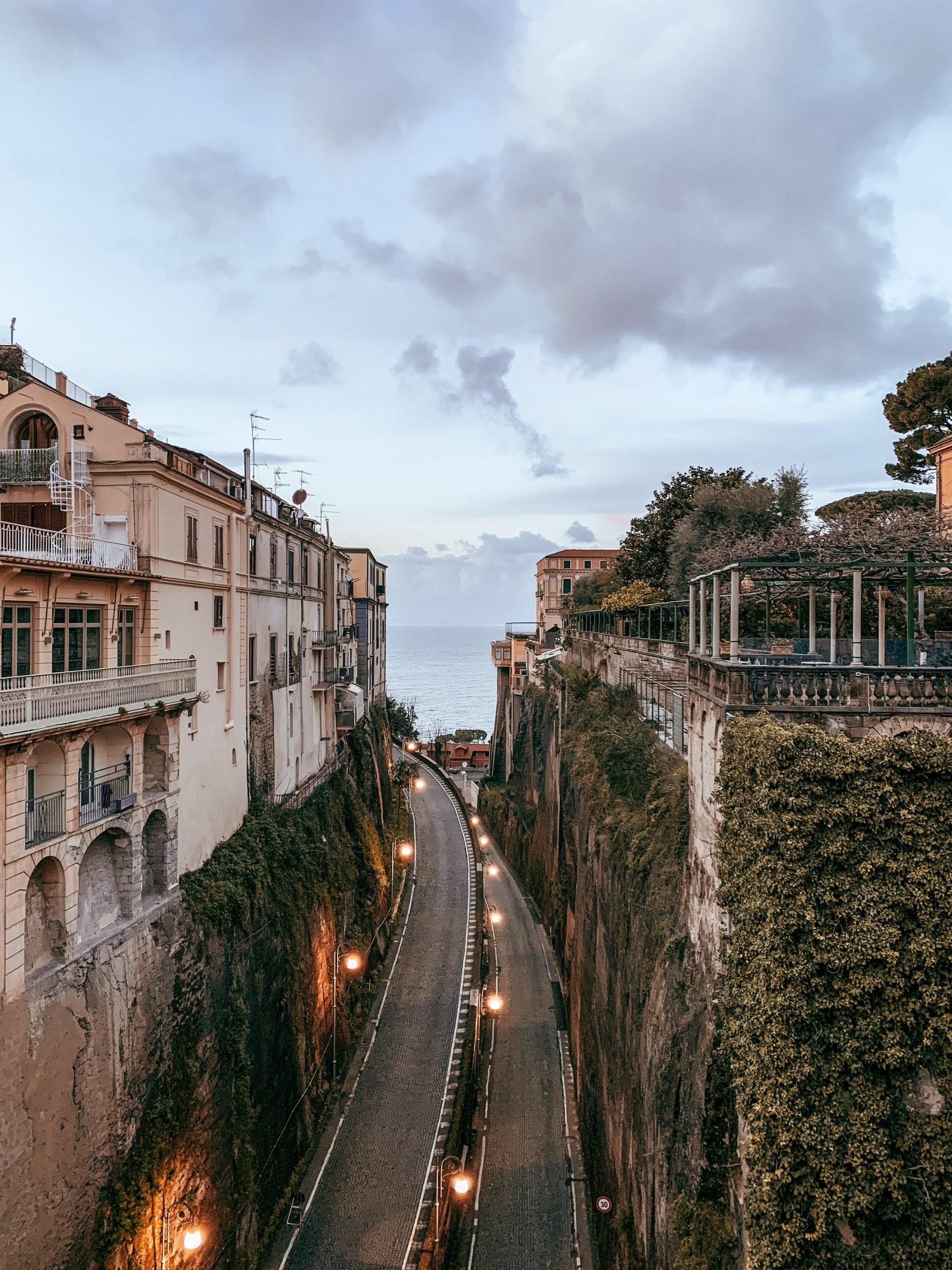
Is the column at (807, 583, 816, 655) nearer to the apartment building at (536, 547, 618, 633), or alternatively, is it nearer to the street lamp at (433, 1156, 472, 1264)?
the street lamp at (433, 1156, 472, 1264)

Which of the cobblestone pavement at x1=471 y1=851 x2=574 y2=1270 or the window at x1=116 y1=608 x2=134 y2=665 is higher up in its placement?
the window at x1=116 y1=608 x2=134 y2=665

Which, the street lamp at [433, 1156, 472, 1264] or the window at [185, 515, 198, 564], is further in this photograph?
the window at [185, 515, 198, 564]

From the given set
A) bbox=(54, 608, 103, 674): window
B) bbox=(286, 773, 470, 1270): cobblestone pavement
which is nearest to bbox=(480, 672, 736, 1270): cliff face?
bbox=(286, 773, 470, 1270): cobblestone pavement

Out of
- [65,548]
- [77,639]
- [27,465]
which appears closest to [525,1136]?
[77,639]

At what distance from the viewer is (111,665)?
15477mm

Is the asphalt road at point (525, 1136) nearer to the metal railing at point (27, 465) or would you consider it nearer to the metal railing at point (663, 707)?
the metal railing at point (663, 707)

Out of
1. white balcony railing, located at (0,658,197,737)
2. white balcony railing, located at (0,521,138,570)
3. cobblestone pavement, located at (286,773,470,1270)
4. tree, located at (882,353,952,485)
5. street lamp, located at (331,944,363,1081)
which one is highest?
tree, located at (882,353,952,485)

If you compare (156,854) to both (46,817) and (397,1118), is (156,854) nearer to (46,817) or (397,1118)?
(46,817)

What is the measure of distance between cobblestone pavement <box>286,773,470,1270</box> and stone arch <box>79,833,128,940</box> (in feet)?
33.5

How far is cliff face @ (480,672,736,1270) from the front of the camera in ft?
36.1

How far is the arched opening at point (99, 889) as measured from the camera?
14.2m

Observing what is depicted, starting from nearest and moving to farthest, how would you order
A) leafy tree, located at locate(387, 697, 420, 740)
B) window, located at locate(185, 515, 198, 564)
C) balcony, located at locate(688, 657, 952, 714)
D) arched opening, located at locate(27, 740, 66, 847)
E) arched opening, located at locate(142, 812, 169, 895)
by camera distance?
1. balcony, located at locate(688, 657, 952, 714)
2. arched opening, located at locate(27, 740, 66, 847)
3. arched opening, located at locate(142, 812, 169, 895)
4. window, located at locate(185, 515, 198, 564)
5. leafy tree, located at locate(387, 697, 420, 740)

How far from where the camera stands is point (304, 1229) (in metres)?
17.7

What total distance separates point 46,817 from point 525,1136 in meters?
17.6
